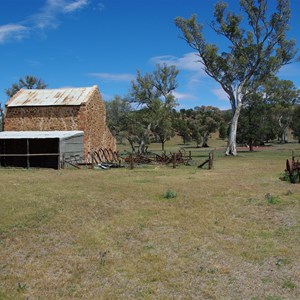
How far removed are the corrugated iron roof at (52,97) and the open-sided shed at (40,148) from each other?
2.56 m

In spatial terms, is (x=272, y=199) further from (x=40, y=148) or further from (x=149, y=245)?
(x=40, y=148)

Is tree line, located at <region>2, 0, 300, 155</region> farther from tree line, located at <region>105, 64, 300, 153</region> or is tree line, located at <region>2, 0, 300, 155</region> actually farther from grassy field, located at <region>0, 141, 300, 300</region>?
grassy field, located at <region>0, 141, 300, 300</region>

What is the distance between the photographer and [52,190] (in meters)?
14.4

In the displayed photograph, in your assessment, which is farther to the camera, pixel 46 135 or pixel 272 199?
pixel 46 135

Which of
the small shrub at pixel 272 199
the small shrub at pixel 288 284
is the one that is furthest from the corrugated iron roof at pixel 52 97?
the small shrub at pixel 288 284

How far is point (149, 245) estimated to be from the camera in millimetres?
7883

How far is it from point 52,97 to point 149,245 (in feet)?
78.4

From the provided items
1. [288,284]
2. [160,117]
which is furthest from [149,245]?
[160,117]

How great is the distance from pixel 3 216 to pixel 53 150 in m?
17.4

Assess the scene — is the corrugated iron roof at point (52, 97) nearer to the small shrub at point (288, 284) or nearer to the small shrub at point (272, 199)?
the small shrub at point (272, 199)

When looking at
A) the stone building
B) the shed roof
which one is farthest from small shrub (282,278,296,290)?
the stone building

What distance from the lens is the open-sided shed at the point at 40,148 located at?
25.2m

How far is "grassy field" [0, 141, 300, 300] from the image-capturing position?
5.85 meters

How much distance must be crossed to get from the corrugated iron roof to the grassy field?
1533cm
